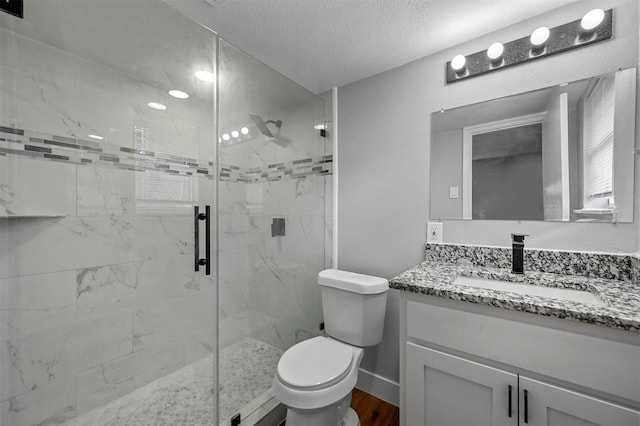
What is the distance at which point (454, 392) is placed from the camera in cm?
104

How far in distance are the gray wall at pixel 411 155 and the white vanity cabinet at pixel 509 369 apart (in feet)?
1.93

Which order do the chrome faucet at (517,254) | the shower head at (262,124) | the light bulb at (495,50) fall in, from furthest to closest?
the shower head at (262,124), the light bulb at (495,50), the chrome faucet at (517,254)

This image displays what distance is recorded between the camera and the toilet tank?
1.53 m

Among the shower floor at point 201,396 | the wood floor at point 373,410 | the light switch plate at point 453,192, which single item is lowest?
the wood floor at point 373,410

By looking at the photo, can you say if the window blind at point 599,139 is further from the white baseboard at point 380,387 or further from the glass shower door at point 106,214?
the glass shower door at point 106,214

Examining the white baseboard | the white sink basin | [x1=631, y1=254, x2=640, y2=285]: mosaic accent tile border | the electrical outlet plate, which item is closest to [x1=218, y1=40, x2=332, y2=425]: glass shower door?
the white baseboard

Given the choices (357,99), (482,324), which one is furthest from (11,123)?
(482,324)

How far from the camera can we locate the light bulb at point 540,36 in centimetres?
126

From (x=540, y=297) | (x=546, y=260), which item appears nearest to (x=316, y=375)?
(x=540, y=297)

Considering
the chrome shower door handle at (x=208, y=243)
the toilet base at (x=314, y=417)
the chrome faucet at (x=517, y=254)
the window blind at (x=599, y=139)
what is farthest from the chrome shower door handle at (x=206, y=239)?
the window blind at (x=599, y=139)

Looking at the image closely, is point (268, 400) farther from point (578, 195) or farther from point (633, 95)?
point (633, 95)

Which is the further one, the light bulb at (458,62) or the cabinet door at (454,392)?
the light bulb at (458,62)

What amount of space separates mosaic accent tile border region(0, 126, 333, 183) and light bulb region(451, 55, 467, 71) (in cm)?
109

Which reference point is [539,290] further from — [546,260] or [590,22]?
[590,22]
